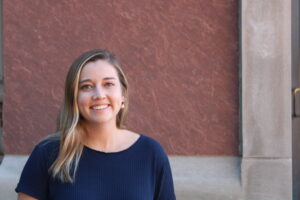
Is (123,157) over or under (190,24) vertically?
under

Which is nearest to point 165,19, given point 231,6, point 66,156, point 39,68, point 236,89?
point 231,6

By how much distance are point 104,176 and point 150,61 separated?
6.43ft

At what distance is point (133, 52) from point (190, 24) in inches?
21.1

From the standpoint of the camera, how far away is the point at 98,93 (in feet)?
8.17

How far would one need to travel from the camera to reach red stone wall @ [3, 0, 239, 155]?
170 inches

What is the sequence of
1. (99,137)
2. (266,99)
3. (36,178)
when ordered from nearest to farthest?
(36,178), (99,137), (266,99)

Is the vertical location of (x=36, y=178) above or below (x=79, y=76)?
below

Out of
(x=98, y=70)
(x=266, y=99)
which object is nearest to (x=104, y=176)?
(x=98, y=70)

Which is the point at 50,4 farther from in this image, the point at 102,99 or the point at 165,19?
the point at 102,99

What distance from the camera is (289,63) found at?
421cm

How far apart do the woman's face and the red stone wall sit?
176 cm

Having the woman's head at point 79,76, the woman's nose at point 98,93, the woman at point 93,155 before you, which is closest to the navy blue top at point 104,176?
the woman at point 93,155

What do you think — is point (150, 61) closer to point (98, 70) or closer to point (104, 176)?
point (98, 70)

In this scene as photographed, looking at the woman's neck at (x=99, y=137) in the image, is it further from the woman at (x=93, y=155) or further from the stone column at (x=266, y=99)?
the stone column at (x=266, y=99)
